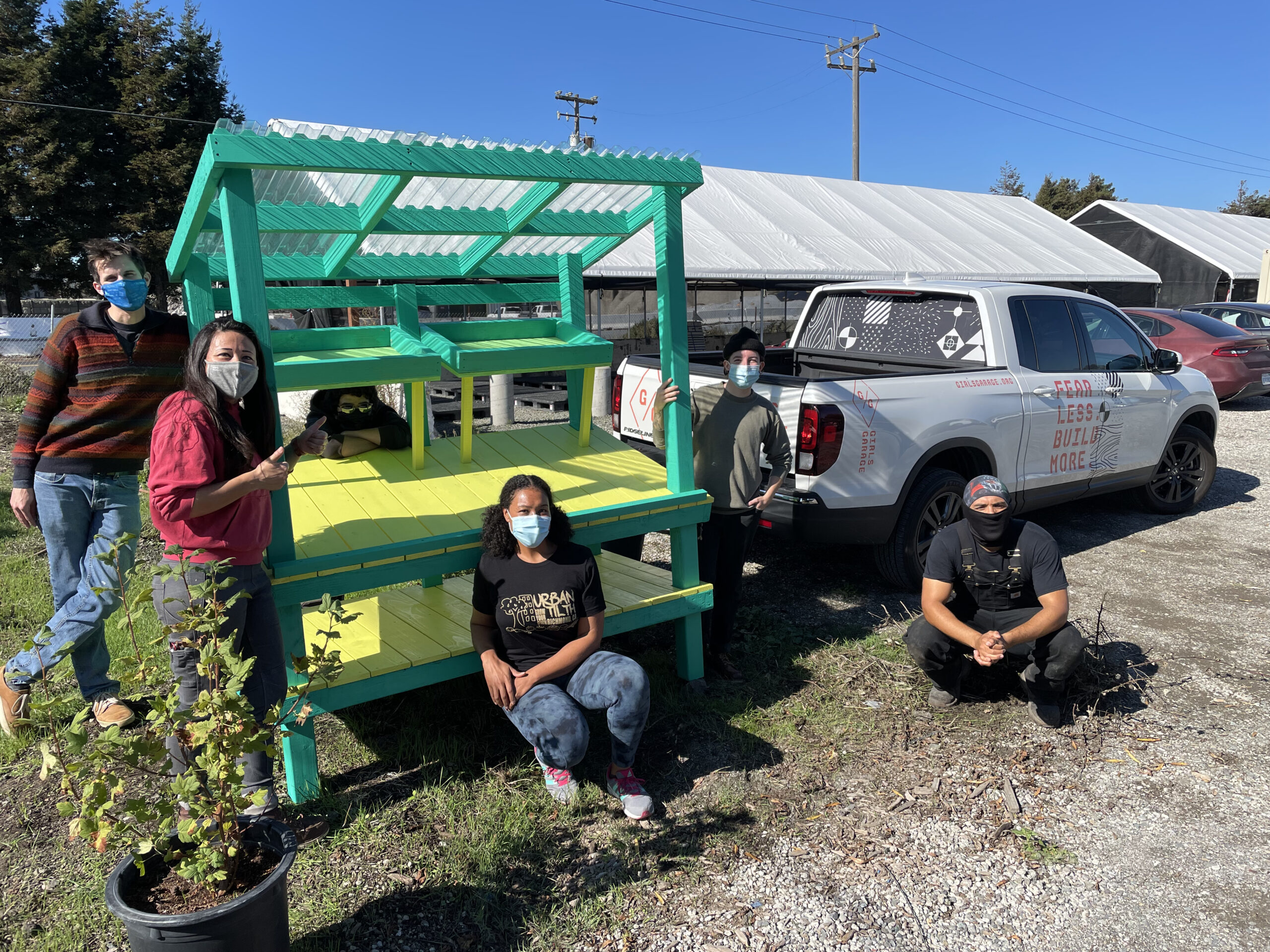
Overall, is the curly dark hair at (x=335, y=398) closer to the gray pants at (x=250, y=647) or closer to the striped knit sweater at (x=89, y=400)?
the striped knit sweater at (x=89, y=400)

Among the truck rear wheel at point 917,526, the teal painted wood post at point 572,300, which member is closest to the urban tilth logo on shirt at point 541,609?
the teal painted wood post at point 572,300

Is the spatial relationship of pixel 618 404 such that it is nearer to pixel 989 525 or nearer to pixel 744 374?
pixel 744 374

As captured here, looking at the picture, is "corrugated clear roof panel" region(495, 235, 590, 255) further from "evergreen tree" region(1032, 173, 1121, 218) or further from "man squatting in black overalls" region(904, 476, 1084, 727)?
"evergreen tree" region(1032, 173, 1121, 218)

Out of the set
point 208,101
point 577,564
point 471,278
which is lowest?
point 577,564

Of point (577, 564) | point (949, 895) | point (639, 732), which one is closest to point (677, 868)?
point (639, 732)

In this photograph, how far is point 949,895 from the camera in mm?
2754

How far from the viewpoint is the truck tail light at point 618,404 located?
5969 millimetres

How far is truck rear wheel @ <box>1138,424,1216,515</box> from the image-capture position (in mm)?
7266

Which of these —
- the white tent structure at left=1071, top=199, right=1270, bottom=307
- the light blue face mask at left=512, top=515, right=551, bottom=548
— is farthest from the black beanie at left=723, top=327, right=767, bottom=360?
the white tent structure at left=1071, top=199, right=1270, bottom=307

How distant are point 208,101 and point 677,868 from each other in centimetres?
2704

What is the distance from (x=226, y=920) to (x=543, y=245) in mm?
3768

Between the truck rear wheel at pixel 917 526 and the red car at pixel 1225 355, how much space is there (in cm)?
996

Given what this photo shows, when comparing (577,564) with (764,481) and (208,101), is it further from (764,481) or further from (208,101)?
(208,101)

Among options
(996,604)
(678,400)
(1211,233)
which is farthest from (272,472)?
(1211,233)
